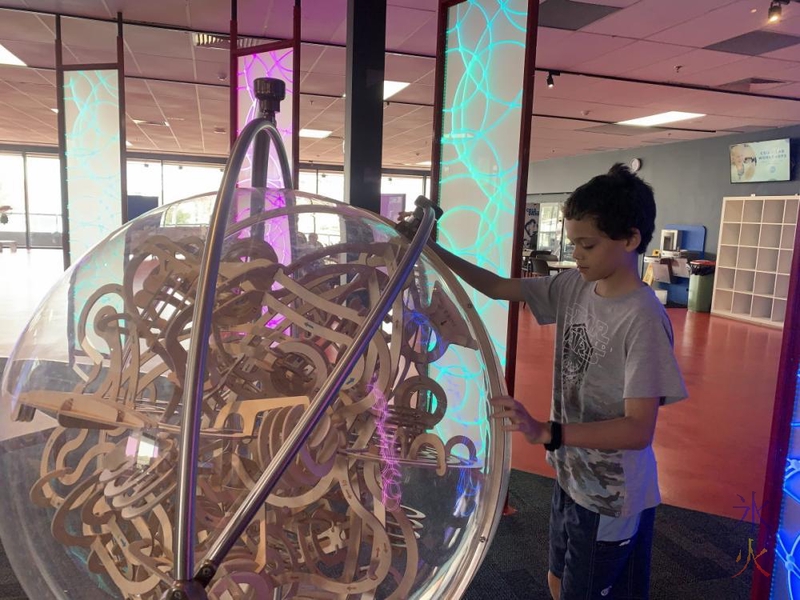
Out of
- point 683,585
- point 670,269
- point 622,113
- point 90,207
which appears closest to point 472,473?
point 683,585

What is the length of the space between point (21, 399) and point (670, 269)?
34.8 ft

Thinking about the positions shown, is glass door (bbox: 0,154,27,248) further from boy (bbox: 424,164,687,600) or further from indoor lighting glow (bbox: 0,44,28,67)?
boy (bbox: 424,164,687,600)

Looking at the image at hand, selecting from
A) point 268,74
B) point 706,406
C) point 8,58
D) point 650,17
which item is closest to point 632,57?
point 650,17

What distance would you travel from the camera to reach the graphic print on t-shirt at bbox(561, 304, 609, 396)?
123cm

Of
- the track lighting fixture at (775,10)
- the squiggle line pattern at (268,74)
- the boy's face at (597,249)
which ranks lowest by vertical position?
the boy's face at (597,249)

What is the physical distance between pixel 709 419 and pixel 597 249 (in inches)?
130

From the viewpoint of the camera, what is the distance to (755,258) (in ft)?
29.0

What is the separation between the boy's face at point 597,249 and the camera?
1.17 m

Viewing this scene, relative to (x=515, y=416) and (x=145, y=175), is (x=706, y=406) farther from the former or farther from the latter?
(x=145, y=175)

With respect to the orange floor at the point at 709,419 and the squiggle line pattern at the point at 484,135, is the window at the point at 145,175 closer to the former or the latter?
the orange floor at the point at 709,419

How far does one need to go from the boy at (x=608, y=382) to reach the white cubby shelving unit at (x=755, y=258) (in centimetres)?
804

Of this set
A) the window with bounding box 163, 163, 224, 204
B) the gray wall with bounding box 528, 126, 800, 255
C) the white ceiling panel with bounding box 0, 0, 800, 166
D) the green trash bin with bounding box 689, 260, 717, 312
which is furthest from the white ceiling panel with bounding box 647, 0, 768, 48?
the window with bounding box 163, 163, 224, 204

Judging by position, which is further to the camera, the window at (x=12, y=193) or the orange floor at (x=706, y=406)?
the window at (x=12, y=193)

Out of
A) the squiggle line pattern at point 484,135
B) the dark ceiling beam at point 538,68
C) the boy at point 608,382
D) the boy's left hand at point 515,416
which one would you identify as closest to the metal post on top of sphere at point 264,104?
the boy's left hand at point 515,416
